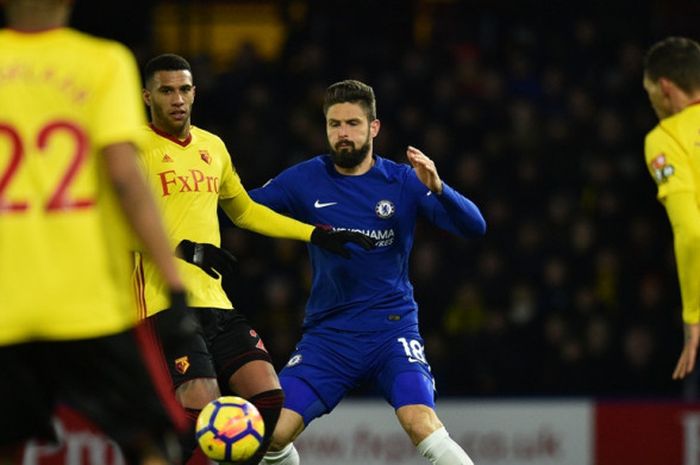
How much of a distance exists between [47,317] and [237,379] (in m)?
2.96

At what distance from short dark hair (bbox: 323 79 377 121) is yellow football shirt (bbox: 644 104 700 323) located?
1.72 m

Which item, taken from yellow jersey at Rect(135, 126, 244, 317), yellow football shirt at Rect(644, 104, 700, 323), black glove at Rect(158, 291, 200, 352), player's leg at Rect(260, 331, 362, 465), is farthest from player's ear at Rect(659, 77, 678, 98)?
black glove at Rect(158, 291, 200, 352)

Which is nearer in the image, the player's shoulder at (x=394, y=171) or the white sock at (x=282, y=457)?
the white sock at (x=282, y=457)

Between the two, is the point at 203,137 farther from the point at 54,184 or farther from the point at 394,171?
the point at 54,184

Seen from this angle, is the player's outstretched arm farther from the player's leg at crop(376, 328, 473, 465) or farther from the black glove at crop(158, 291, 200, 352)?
the black glove at crop(158, 291, 200, 352)

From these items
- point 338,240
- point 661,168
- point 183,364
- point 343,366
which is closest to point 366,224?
point 338,240

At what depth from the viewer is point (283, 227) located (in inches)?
270

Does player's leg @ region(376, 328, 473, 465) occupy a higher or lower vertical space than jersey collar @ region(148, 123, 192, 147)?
lower

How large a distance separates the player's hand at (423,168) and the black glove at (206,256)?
0.99m

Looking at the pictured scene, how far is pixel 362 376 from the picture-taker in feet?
22.6

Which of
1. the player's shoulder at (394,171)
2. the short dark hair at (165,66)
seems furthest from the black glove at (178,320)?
the player's shoulder at (394,171)

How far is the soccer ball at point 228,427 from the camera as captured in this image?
6012 millimetres

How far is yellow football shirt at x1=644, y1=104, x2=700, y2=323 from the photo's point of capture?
18.3 ft

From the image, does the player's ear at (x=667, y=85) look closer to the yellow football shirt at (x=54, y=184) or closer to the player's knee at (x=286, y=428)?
the player's knee at (x=286, y=428)
